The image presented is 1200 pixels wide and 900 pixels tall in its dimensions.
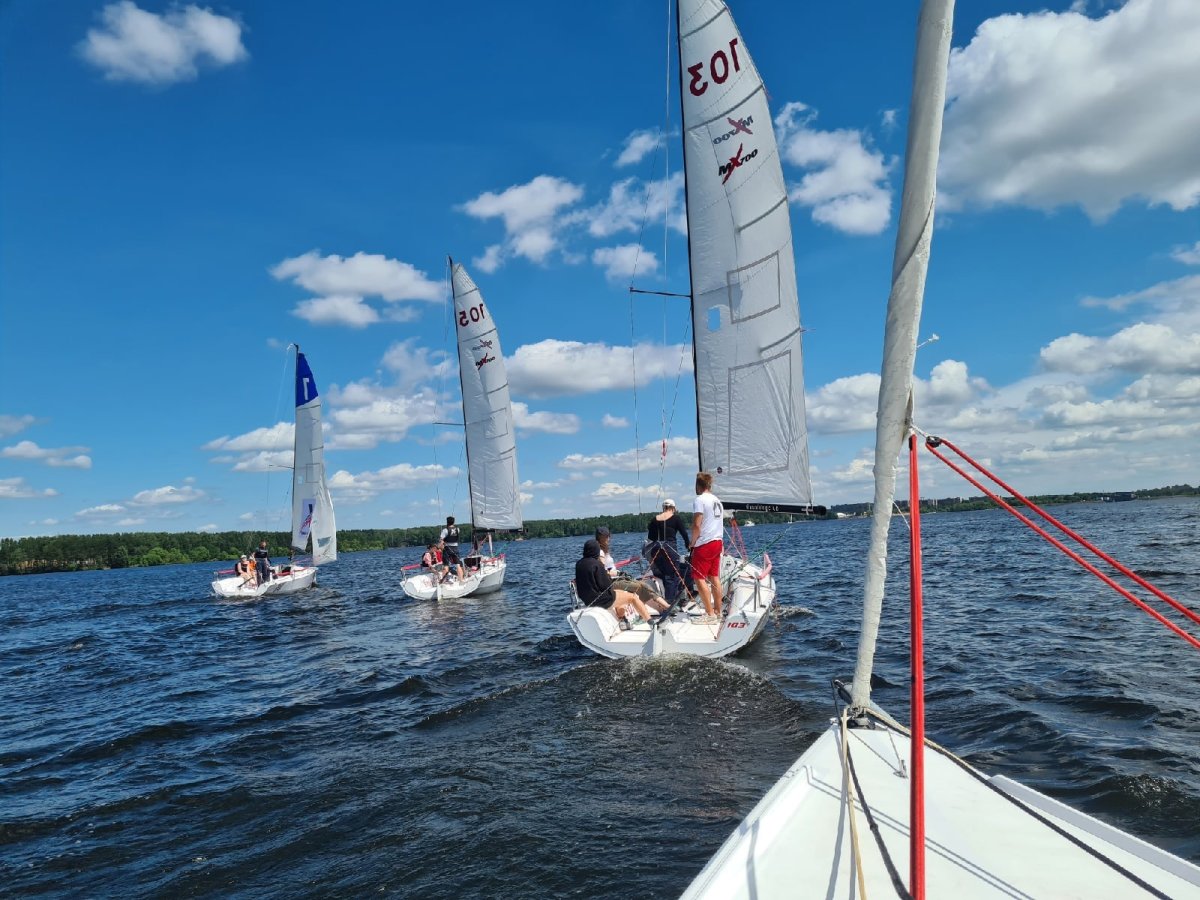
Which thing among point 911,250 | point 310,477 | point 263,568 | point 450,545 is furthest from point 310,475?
point 911,250

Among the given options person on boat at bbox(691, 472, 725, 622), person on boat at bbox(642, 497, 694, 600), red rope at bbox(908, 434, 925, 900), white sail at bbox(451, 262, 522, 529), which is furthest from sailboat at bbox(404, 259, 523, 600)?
red rope at bbox(908, 434, 925, 900)

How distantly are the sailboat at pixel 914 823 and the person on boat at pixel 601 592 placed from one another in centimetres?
749

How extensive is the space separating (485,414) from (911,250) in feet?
78.8

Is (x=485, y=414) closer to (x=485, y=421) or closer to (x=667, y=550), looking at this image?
(x=485, y=421)

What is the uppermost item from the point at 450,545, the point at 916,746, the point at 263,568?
the point at 916,746

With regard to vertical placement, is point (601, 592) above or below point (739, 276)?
below

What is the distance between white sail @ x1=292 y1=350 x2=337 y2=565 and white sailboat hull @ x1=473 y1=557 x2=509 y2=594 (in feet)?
39.3

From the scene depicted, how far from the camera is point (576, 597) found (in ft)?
39.6

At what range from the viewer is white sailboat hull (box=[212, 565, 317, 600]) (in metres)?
30.1

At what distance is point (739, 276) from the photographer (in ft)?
40.8

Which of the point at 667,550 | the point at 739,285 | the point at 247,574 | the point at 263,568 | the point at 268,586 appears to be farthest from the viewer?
the point at 247,574

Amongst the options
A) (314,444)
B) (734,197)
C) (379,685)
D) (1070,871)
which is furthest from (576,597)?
(314,444)

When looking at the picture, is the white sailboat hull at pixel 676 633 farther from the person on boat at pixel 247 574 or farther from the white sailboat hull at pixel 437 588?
the person on boat at pixel 247 574

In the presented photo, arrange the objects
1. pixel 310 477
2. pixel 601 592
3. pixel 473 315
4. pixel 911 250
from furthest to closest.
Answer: pixel 310 477 → pixel 473 315 → pixel 601 592 → pixel 911 250
